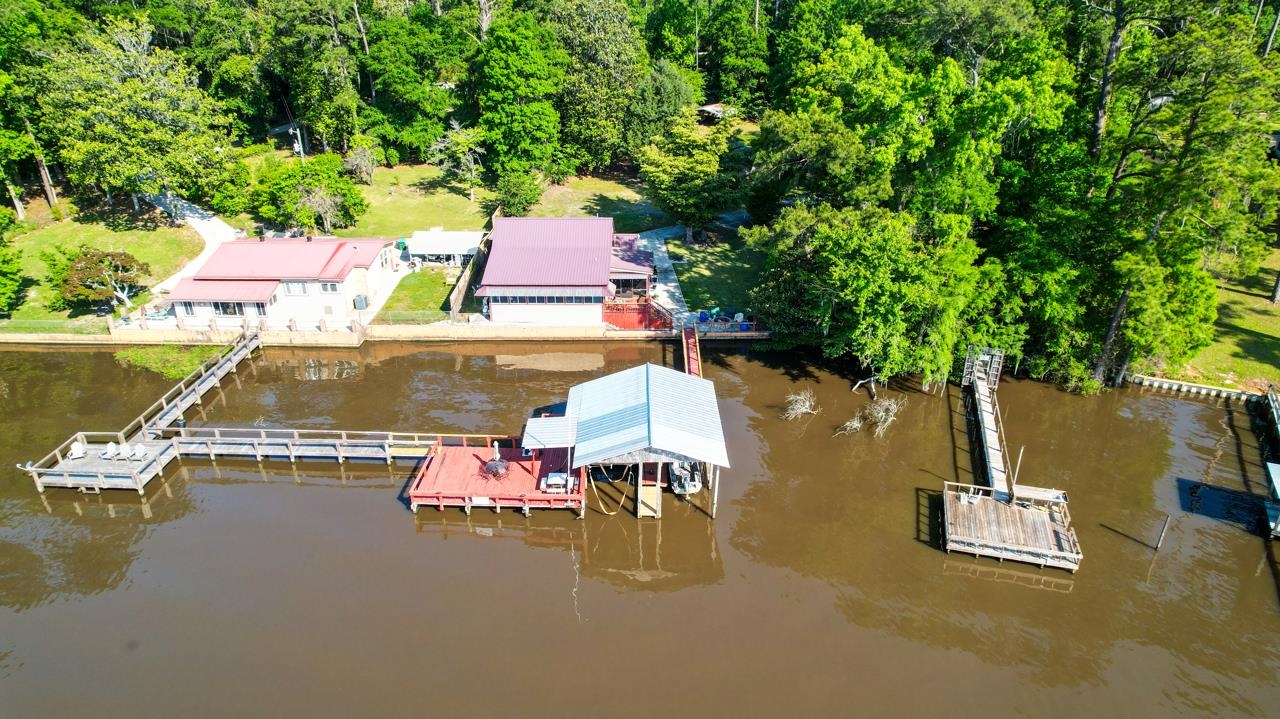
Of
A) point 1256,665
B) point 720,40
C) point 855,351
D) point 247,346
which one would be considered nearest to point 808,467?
point 855,351

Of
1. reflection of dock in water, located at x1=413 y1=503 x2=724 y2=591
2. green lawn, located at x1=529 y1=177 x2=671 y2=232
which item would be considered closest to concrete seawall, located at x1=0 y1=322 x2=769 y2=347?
reflection of dock in water, located at x1=413 y1=503 x2=724 y2=591

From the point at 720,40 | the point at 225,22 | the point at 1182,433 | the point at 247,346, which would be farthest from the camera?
the point at 720,40

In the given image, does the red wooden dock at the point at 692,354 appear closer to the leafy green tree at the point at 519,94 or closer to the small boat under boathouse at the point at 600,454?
the small boat under boathouse at the point at 600,454

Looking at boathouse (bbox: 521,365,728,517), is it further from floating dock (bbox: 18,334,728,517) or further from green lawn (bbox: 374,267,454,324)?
green lawn (bbox: 374,267,454,324)

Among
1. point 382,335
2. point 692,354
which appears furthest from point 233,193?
point 692,354

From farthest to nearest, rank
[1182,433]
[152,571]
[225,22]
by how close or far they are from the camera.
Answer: [225,22]
[1182,433]
[152,571]

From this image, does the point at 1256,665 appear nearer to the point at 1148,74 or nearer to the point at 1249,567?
the point at 1249,567

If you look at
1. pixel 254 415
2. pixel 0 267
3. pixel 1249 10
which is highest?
pixel 1249 10

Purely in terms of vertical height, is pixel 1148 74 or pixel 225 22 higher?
pixel 225 22
